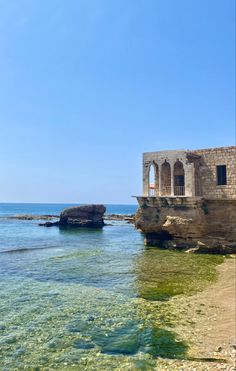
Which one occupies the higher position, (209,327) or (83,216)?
(83,216)

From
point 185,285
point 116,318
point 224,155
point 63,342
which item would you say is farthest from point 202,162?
point 63,342

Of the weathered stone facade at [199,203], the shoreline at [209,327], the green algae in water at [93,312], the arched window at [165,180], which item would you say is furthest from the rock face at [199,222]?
the shoreline at [209,327]

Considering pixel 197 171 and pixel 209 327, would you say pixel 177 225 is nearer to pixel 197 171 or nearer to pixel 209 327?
pixel 197 171

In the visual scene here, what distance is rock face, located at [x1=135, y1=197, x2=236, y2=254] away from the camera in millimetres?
22125

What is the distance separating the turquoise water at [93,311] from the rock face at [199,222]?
260 cm

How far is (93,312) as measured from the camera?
34.2 feet

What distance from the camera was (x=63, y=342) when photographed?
26.6 ft

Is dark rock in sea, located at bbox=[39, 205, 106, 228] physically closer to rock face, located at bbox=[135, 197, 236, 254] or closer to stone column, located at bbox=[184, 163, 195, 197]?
rock face, located at bbox=[135, 197, 236, 254]

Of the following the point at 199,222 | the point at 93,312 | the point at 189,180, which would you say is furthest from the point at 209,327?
the point at 189,180

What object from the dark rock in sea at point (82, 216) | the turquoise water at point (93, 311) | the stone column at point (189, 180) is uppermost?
the stone column at point (189, 180)

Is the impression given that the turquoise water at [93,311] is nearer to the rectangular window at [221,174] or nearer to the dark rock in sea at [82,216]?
the rectangular window at [221,174]

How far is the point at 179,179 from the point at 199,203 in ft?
14.0

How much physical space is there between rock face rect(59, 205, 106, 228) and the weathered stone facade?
29200 millimetres

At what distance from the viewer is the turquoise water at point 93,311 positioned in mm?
7344
